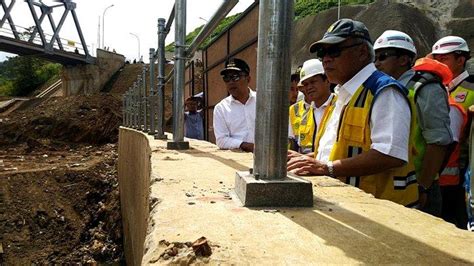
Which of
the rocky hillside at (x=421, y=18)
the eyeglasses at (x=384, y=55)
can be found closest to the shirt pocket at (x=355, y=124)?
the eyeglasses at (x=384, y=55)

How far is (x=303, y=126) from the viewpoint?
3.09 metres

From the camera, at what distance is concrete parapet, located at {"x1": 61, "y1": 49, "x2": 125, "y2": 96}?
1069 inches

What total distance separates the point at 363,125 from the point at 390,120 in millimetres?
115

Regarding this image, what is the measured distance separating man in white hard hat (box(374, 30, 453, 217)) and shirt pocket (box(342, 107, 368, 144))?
38 centimetres

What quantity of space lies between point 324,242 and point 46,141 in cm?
1614

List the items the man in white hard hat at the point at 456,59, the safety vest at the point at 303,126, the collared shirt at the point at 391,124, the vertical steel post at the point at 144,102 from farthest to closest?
the vertical steel post at the point at 144,102 < the safety vest at the point at 303,126 < the man in white hard hat at the point at 456,59 < the collared shirt at the point at 391,124

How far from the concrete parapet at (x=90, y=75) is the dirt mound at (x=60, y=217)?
1856cm

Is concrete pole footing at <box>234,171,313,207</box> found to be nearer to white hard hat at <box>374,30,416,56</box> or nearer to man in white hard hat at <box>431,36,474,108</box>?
white hard hat at <box>374,30,416,56</box>

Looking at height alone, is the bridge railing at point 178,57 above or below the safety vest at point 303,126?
above

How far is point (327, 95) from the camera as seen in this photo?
2990 mm

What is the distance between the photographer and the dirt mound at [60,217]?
244 inches

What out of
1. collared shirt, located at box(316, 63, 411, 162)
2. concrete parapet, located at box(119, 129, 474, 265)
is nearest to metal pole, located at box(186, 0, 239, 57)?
collared shirt, located at box(316, 63, 411, 162)

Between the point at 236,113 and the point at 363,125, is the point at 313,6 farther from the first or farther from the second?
the point at 363,125

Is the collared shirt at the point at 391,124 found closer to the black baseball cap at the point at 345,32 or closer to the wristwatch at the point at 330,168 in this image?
the wristwatch at the point at 330,168
